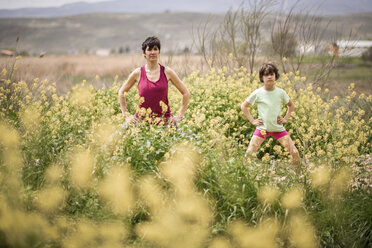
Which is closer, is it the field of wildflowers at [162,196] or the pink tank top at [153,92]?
the field of wildflowers at [162,196]

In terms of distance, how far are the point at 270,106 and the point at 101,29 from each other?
107m

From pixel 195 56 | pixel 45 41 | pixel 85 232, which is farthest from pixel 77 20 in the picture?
pixel 85 232

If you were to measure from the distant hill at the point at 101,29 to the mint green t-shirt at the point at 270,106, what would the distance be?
6743 centimetres

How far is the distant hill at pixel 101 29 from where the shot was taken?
7894 cm

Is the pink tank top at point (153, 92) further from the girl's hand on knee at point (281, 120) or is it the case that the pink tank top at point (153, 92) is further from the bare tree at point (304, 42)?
the bare tree at point (304, 42)

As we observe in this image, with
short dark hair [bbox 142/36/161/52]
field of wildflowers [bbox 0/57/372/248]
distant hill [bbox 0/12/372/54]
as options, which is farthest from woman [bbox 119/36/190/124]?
distant hill [bbox 0/12/372/54]

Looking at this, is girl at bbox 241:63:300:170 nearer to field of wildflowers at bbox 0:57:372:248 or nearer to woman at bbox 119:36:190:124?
field of wildflowers at bbox 0:57:372:248

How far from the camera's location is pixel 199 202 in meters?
2.73

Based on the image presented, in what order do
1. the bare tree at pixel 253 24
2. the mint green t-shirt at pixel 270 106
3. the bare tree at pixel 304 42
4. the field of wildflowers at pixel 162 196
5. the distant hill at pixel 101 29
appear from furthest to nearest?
the distant hill at pixel 101 29 < the bare tree at pixel 253 24 < the bare tree at pixel 304 42 < the mint green t-shirt at pixel 270 106 < the field of wildflowers at pixel 162 196

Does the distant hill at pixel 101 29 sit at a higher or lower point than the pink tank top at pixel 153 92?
lower

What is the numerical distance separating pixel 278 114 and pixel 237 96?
1.41 m

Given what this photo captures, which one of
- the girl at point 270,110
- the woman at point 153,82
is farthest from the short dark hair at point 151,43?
the girl at point 270,110

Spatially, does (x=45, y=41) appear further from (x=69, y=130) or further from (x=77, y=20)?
(x=69, y=130)

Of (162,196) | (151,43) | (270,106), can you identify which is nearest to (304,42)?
(270,106)
